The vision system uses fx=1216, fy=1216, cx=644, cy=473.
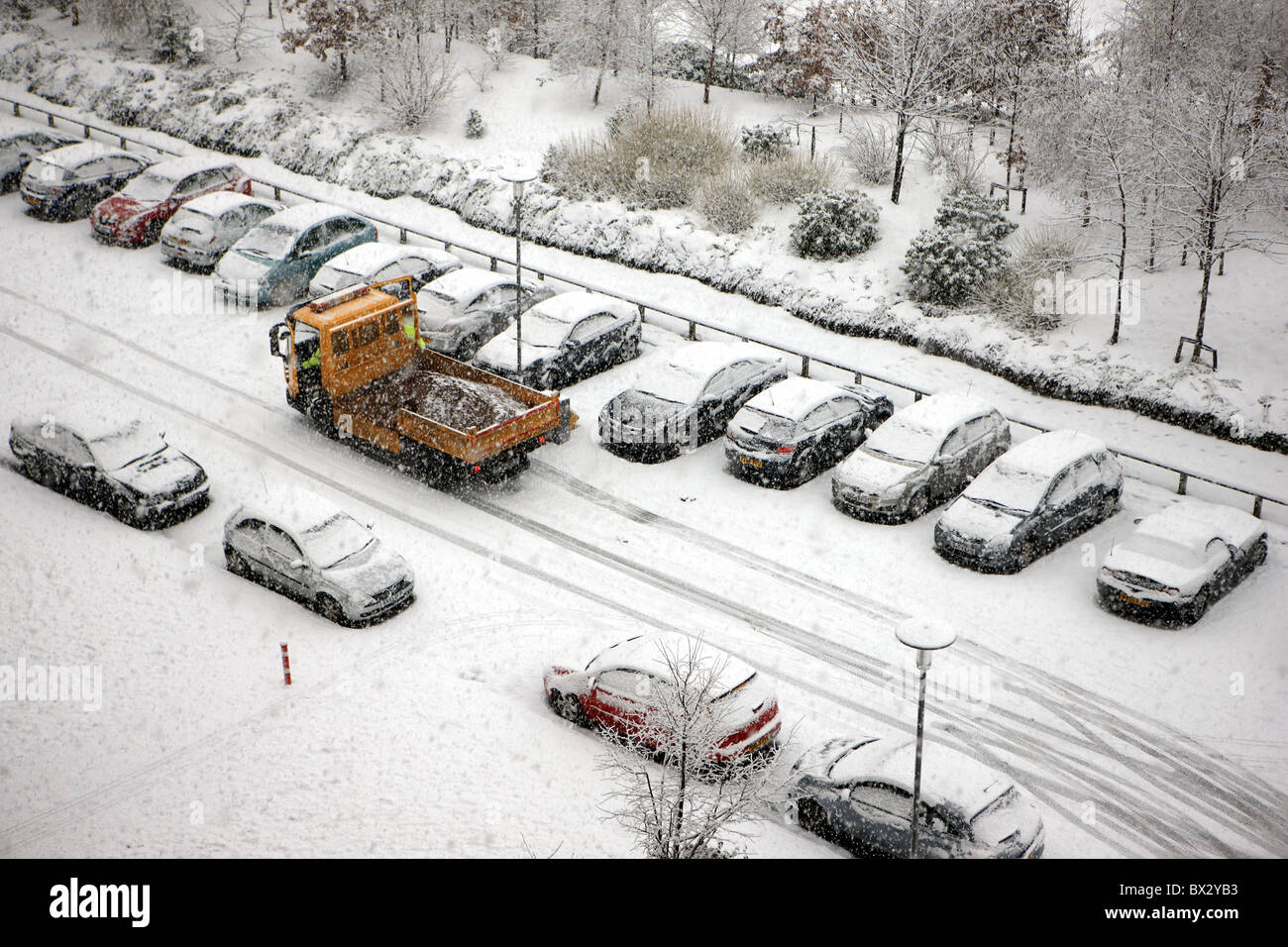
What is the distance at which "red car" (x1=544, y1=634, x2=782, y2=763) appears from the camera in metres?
13.2

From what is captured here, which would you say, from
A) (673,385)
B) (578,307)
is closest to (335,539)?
(673,385)

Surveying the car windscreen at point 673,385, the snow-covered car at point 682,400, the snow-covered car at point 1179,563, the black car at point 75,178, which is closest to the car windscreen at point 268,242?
the black car at point 75,178

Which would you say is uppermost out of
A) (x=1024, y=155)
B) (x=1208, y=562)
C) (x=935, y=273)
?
(x=1024, y=155)

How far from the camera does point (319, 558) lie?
16.3 m

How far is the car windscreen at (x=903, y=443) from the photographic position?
18828 mm

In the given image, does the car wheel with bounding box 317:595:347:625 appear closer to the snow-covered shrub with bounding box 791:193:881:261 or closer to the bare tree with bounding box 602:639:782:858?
the bare tree with bounding box 602:639:782:858

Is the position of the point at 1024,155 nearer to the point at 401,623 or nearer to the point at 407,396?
the point at 407,396

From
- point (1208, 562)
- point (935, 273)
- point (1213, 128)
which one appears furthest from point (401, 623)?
point (1213, 128)

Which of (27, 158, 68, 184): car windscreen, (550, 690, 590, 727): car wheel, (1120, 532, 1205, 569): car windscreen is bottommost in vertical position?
(550, 690, 590, 727): car wheel

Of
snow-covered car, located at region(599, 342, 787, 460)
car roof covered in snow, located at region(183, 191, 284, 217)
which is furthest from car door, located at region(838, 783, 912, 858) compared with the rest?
car roof covered in snow, located at region(183, 191, 284, 217)

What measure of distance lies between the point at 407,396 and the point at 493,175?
12.0 m

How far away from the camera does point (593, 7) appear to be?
33844mm

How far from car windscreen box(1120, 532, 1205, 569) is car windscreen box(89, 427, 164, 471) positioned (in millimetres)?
14475

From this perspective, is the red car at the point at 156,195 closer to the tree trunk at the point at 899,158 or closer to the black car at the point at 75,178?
the black car at the point at 75,178
